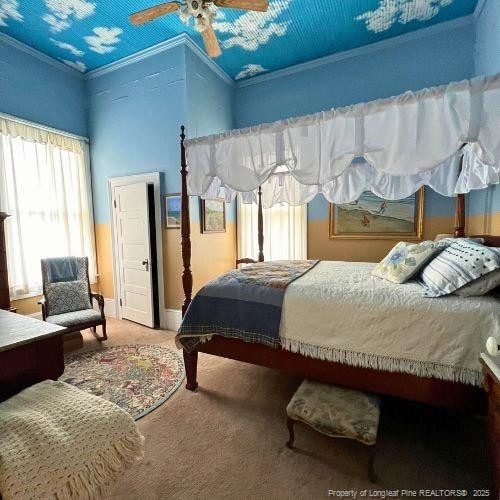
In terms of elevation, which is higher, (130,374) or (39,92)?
(39,92)

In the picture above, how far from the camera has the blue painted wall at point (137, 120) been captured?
11.8 ft

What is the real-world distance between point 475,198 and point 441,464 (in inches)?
116

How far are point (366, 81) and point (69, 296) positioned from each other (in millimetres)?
4803

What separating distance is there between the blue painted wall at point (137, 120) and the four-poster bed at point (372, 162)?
132cm

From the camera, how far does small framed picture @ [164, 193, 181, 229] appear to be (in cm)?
366

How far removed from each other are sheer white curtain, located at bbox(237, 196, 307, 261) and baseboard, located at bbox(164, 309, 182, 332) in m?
1.49

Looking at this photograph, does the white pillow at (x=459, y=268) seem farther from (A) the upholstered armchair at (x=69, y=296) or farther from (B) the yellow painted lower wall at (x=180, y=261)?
(A) the upholstered armchair at (x=69, y=296)

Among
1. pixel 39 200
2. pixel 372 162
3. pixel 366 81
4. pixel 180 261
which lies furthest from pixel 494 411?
pixel 39 200

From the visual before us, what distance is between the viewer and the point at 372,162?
1.83 m

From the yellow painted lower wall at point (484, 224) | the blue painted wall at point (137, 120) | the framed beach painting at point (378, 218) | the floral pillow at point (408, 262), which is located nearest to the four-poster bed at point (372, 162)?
the yellow painted lower wall at point (484, 224)

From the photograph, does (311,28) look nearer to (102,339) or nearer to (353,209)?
(353,209)

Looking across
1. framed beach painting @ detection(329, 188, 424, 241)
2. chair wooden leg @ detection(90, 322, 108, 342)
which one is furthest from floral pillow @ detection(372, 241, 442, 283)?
chair wooden leg @ detection(90, 322, 108, 342)

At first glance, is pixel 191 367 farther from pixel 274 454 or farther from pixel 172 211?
pixel 172 211

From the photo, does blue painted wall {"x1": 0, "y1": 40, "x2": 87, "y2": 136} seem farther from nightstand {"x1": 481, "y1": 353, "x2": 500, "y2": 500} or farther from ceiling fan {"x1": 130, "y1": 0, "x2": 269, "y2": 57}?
nightstand {"x1": 481, "y1": 353, "x2": 500, "y2": 500}
